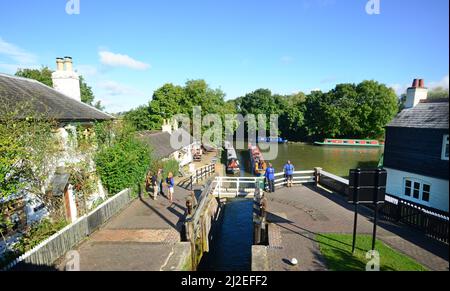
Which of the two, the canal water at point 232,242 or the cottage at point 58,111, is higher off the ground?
the cottage at point 58,111

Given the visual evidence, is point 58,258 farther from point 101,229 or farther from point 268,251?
point 268,251

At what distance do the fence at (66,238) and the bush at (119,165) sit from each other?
1.10 m

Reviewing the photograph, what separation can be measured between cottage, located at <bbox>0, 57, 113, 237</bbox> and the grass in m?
10.6

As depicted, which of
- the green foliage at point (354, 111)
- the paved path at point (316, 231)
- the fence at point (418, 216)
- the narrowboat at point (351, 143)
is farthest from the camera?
the narrowboat at point (351, 143)

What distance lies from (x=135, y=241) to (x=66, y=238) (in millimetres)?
2371

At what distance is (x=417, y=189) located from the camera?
13.8 m

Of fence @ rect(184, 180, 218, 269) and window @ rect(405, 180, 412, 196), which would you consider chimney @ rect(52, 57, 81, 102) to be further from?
window @ rect(405, 180, 412, 196)

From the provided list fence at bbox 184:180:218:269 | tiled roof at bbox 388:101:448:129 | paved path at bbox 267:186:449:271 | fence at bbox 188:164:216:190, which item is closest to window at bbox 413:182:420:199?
tiled roof at bbox 388:101:448:129

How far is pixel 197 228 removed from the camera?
35.8ft

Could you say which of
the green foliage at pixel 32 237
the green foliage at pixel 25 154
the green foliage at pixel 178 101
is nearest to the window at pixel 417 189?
the green foliage at pixel 32 237

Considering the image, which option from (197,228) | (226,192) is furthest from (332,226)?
(226,192)

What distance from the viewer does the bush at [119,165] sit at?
534 inches

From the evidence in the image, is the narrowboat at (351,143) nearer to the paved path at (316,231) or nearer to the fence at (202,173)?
the fence at (202,173)
